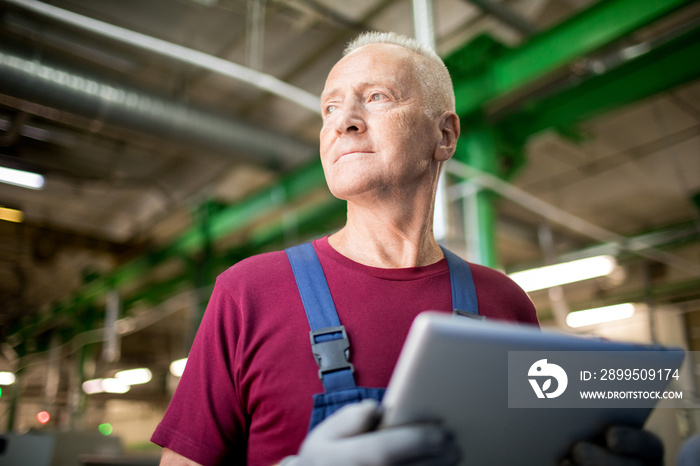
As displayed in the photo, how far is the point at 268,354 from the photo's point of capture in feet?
3.60

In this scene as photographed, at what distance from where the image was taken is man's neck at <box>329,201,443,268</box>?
1.34 metres

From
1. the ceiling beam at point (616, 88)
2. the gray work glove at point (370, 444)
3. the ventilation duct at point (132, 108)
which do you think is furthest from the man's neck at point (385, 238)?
the ceiling beam at point (616, 88)

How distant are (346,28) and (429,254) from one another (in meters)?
4.05

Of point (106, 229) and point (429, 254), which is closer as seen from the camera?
point (429, 254)

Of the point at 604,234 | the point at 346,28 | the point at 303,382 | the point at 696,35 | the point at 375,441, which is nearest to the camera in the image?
the point at 375,441

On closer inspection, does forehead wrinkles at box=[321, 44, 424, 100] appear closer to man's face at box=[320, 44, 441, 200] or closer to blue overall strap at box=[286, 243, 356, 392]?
man's face at box=[320, 44, 441, 200]

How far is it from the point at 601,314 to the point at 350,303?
29.5 ft

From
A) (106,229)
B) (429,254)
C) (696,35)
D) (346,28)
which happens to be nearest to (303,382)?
(429,254)

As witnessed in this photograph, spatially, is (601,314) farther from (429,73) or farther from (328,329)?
(328,329)

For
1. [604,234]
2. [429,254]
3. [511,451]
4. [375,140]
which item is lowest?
[511,451]

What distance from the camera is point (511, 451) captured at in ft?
2.90

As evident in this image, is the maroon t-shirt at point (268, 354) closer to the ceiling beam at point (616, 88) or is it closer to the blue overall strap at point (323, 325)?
the blue overall strap at point (323, 325)

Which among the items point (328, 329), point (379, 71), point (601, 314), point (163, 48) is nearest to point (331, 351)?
point (328, 329)

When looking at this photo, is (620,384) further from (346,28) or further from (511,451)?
(346,28)
